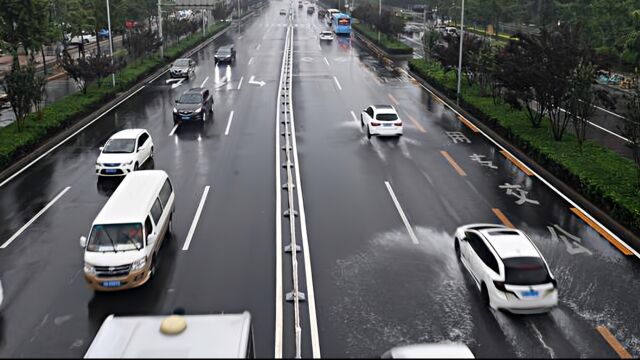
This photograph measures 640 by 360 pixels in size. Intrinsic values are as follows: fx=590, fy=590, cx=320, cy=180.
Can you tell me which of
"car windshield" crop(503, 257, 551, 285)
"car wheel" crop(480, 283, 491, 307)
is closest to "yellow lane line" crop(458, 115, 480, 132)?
"car wheel" crop(480, 283, 491, 307)

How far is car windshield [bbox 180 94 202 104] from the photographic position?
3391cm

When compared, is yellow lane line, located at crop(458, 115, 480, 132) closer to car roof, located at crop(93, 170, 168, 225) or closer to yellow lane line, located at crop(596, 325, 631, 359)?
car roof, located at crop(93, 170, 168, 225)

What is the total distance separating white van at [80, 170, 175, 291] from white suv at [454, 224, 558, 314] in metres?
8.69

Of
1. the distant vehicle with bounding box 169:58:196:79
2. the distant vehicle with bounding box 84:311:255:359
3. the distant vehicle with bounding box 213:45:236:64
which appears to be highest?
the distant vehicle with bounding box 213:45:236:64

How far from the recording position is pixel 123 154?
2436 cm

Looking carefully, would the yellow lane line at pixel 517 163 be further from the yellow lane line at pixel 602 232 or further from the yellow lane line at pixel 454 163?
the yellow lane line at pixel 602 232

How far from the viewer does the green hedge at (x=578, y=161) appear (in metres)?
19.8

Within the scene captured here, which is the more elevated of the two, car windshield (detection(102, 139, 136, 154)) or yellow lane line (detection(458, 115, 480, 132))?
car windshield (detection(102, 139, 136, 154))

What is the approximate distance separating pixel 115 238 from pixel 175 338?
6.89 meters

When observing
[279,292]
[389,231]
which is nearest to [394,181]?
[389,231]

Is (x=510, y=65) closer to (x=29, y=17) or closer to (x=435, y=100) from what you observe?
(x=435, y=100)

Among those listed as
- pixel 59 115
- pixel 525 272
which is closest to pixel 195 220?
pixel 525 272

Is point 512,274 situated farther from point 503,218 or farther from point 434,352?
point 503,218

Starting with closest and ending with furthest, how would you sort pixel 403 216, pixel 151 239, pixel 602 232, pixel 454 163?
pixel 151 239, pixel 602 232, pixel 403 216, pixel 454 163
